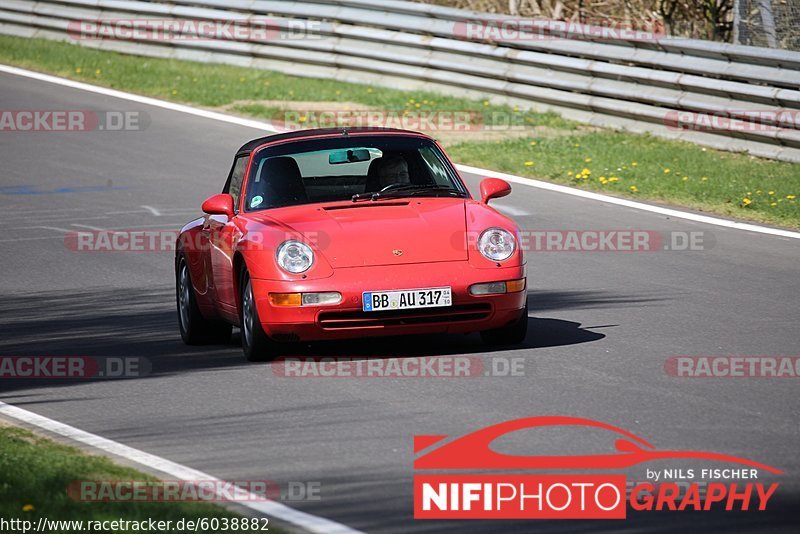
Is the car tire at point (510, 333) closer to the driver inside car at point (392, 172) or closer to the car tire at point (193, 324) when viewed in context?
the driver inside car at point (392, 172)

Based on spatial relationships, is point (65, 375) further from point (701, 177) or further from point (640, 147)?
point (640, 147)

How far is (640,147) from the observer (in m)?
18.1

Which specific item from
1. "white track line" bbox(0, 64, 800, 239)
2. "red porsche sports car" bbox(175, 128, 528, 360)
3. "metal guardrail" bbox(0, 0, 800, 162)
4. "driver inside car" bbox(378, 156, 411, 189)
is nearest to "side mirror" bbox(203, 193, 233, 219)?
"red porsche sports car" bbox(175, 128, 528, 360)

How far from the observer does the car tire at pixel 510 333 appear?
9.41m

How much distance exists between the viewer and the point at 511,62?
20.2 metres

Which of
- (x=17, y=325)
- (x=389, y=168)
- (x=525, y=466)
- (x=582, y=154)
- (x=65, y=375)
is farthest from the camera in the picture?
(x=582, y=154)

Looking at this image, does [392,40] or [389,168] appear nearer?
[389,168]

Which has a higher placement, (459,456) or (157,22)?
(157,22)

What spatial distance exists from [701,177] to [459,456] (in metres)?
10.4

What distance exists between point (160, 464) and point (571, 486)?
187 cm

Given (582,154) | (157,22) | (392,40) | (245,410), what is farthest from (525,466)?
(157,22)

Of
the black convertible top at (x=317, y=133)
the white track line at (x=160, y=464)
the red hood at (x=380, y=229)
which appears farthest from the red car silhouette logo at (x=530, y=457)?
the black convertible top at (x=317, y=133)

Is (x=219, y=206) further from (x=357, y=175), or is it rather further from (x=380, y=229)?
(x=380, y=229)

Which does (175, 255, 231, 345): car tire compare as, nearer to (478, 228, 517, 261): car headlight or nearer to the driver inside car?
the driver inside car
